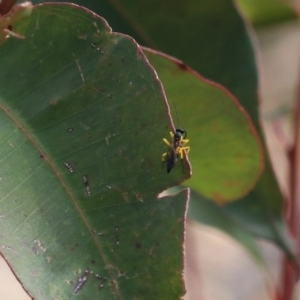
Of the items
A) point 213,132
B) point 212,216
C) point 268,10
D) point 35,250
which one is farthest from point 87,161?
point 268,10

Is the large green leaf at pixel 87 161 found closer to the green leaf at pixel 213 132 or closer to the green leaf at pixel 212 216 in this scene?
the green leaf at pixel 213 132

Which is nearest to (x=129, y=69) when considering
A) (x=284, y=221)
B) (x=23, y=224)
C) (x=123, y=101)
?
(x=123, y=101)

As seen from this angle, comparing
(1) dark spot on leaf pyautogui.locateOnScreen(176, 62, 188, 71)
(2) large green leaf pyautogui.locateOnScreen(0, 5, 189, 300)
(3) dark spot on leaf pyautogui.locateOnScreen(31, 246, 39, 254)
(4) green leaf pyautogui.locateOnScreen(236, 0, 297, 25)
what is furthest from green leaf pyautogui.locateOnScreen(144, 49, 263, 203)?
(4) green leaf pyautogui.locateOnScreen(236, 0, 297, 25)

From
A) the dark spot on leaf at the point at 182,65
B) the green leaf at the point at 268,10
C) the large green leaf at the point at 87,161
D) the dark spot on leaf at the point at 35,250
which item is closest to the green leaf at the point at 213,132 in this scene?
the dark spot on leaf at the point at 182,65

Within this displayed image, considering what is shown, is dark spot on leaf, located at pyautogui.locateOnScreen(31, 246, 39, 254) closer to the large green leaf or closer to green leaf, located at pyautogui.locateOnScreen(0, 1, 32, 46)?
the large green leaf

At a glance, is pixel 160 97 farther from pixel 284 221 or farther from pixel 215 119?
pixel 284 221
